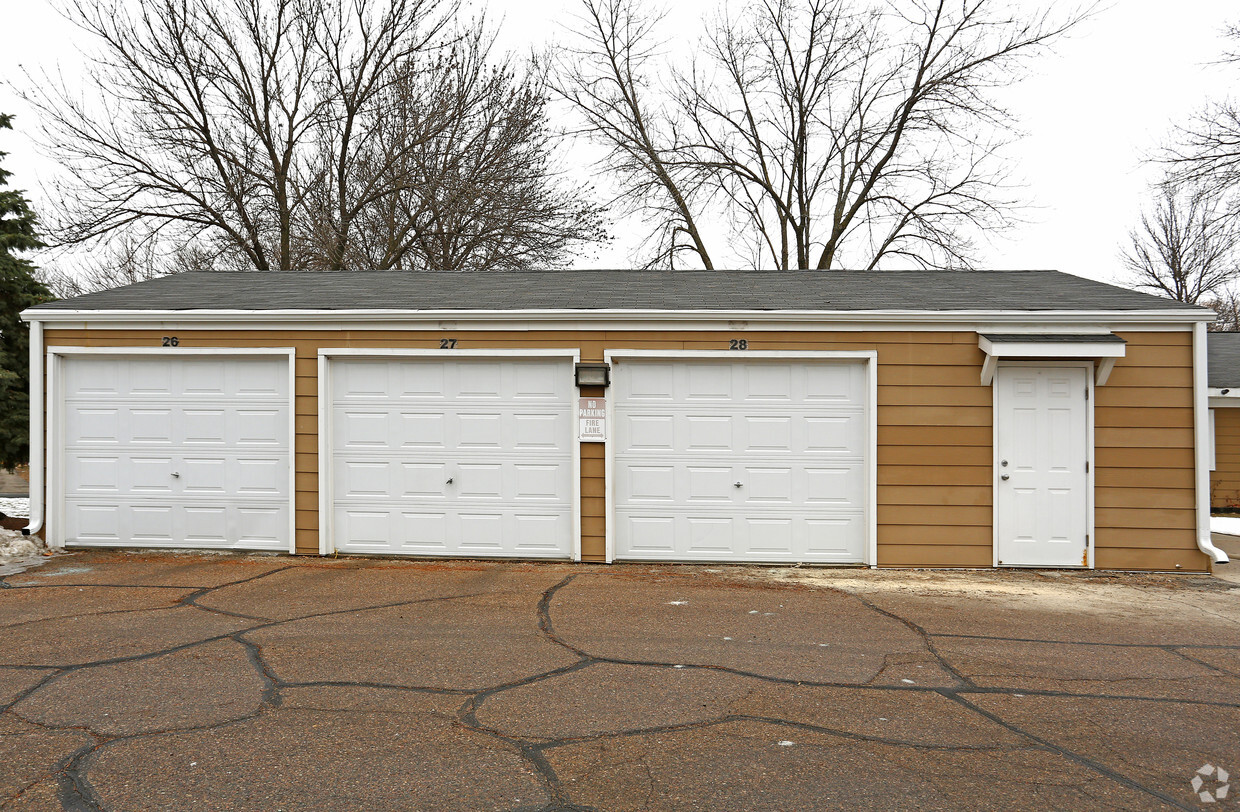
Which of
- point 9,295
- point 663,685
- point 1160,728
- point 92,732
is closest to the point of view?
point 92,732

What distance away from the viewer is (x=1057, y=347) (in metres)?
7.13

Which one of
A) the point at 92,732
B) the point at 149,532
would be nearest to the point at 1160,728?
the point at 92,732

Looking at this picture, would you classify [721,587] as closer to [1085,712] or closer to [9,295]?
[1085,712]

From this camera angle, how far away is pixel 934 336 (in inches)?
294

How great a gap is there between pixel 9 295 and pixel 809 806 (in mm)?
13886

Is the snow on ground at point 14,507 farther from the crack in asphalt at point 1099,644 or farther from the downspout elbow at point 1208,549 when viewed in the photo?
the downspout elbow at point 1208,549

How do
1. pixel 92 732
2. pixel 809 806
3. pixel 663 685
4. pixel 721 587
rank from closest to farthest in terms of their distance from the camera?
pixel 809 806
pixel 92 732
pixel 663 685
pixel 721 587

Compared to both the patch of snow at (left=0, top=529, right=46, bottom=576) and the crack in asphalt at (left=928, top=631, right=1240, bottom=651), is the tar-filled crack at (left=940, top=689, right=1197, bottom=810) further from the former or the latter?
the patch of snow at (left=0, top=529, right=46, bottom=576)

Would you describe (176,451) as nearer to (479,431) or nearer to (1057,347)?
(479,431)

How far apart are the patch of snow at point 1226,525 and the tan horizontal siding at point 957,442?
5.31 meters

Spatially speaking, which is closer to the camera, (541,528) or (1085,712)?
(1085,712)

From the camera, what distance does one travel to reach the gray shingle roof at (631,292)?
7660 mm

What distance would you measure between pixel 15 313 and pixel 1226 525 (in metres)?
19.0

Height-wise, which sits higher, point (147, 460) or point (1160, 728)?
point (147, 460)
